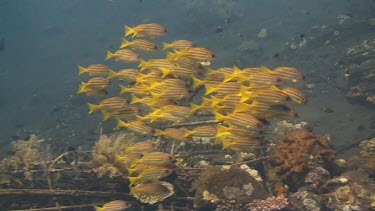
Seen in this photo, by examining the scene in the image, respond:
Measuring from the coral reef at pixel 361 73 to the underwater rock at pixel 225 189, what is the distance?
28.0ft

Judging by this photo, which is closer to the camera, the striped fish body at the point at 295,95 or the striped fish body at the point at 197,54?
the striped fish body at the point at 295,95

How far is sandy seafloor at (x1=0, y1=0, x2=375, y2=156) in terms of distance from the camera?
15578mm

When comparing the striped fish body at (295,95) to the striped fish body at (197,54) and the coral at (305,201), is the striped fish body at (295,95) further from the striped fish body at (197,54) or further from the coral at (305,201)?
the striped fish body at (197,54)

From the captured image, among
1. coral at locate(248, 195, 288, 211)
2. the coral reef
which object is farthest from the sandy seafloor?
coral at locate(248, 195, 288, 211)

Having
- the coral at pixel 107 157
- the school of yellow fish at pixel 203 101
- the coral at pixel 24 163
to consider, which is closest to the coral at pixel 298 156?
the school of yellow fish at pixel 203 101

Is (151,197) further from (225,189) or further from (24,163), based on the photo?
(24,163)

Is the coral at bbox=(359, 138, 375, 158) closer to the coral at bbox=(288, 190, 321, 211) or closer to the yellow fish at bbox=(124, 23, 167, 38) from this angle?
the coral at bbox=(288, 190, 321, 211)

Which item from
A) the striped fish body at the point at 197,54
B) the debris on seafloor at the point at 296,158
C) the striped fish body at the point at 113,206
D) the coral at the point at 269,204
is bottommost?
the striped fish body at the point at 113,206

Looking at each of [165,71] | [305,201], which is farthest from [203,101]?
[305,201]

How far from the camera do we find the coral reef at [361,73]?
44.5ft

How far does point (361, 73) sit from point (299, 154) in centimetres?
925

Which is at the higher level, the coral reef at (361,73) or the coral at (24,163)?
the coral reef at (361,73)

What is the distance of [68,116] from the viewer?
21328mm

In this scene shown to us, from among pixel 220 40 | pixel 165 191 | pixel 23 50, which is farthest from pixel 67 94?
pixel 23 50
